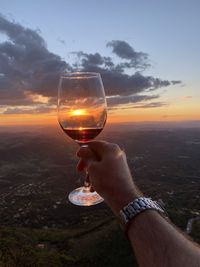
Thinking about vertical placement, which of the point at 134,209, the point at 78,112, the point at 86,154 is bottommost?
the point at 134,209

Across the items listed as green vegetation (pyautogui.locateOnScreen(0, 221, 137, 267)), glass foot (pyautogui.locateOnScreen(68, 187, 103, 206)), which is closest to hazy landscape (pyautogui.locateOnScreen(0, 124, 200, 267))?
green vegetation (pyautogui.locateOnScreen(0, 221, 137, 267))

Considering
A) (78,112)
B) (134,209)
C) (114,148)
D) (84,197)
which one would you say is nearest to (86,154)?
(114,148)

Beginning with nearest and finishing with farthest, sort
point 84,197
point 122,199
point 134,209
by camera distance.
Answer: point 134,209 → point 122,199 → point 84,197

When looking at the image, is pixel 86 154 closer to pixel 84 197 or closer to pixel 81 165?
pixel 81 165

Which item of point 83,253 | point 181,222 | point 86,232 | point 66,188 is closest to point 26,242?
point 83,253

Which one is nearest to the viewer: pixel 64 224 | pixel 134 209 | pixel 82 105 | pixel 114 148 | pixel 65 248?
pixel 134 209

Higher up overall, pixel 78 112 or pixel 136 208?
pixel 78 112

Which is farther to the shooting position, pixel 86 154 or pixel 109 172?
pixel 86 154
